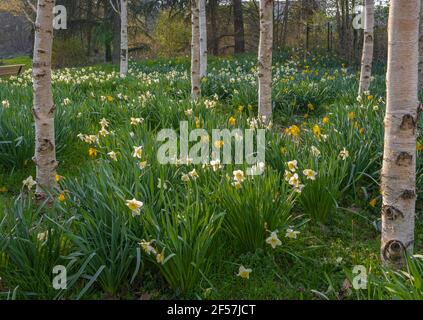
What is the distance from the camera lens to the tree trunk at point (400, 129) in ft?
8.79

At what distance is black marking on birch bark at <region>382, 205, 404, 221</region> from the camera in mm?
2837

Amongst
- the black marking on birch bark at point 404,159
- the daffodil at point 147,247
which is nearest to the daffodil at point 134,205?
the daffodil at point 147,247

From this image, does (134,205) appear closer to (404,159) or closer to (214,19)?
(404,159)

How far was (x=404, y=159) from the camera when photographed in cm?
278

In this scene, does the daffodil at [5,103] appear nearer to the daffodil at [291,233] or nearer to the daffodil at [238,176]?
the daffodil at [238,176]

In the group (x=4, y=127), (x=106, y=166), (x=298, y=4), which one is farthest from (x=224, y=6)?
(x=106, y=166)

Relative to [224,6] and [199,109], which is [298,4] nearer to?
[224,6]

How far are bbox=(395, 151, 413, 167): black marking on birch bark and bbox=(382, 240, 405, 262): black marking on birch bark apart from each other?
463 mm

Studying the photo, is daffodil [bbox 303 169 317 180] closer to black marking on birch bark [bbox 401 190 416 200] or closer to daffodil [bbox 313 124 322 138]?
black marking on birch bark [bbox 401 190 416 200]

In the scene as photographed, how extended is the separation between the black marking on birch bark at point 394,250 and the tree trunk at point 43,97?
274 cm

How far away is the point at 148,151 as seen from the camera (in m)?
4.31

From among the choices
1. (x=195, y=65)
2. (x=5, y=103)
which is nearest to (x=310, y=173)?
(x=5, y=103)
